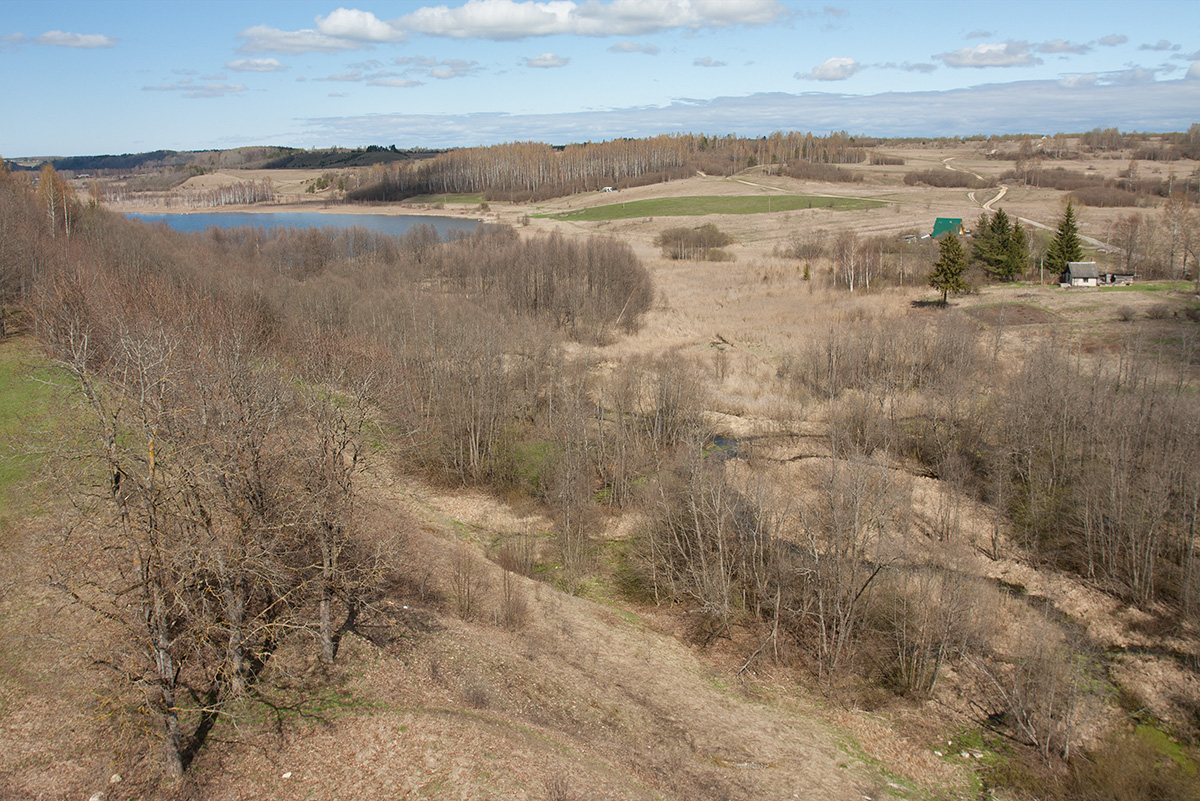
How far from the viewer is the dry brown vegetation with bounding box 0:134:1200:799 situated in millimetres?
15836

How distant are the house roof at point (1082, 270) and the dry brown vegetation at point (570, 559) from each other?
38.4 feet

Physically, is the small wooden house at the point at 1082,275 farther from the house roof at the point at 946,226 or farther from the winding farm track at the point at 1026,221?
the house roof at the point at 946,226

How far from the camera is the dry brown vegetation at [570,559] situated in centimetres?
1584

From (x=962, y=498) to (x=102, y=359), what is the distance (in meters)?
37.8

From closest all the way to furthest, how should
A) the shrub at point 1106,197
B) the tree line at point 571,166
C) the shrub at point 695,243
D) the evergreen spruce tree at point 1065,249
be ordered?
the evergreen spruce tree at point 1065,249
the shrub at point 695,243
the shrub at point 1106,197
the tree line at point 571,166

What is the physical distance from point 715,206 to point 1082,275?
72.1 m

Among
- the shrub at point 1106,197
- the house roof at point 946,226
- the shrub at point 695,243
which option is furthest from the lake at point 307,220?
the shrub at point 1106,197

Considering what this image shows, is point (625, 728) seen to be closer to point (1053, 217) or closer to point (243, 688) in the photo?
point (243, 688)

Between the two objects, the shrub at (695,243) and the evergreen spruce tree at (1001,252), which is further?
the shrub at (695,243)

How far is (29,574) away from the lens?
1984cm

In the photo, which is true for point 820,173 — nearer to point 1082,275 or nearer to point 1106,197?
point 1106,197

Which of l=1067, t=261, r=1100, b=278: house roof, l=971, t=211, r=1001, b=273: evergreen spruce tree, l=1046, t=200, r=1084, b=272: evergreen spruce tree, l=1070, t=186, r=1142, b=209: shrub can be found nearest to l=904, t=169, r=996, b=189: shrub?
l=1070, t=186, r=1142, b=209: shrub

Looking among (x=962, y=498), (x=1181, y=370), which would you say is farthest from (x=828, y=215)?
(x=962, y=498)

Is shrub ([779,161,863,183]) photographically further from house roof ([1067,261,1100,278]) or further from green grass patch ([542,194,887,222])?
house roof ([1067,261,1100,278])
